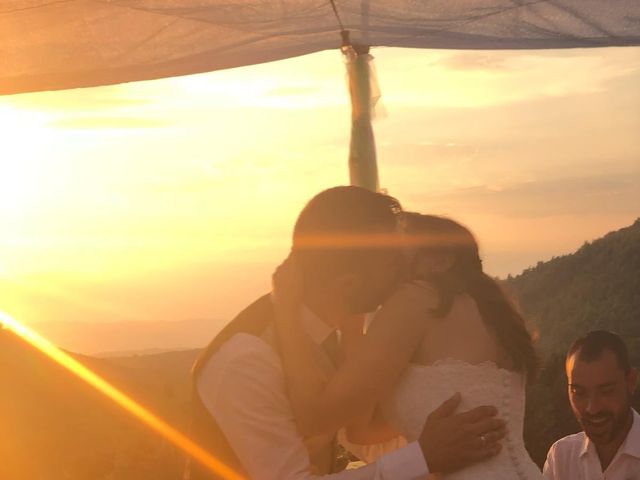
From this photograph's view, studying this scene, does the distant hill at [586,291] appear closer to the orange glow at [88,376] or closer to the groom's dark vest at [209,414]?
the orange glow at [88,376]

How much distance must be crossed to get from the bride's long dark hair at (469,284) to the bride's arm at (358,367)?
0.29 ft

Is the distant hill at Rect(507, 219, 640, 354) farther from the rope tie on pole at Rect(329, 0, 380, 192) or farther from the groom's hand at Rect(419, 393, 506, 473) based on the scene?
the groom's hand at Rect(419, 393, 506, 473)

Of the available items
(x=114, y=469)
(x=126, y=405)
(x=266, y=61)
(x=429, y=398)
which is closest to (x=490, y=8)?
(x=266, y=61)

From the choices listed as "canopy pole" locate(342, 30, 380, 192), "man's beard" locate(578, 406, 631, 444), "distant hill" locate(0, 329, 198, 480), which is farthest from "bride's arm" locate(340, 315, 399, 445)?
"distant hill" locate(0, 329, 198, 480)

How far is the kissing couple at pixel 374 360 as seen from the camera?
2.77 m

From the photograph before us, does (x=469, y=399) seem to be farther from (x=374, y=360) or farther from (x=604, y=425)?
(x=604, y=425)

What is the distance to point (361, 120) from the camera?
4.57m

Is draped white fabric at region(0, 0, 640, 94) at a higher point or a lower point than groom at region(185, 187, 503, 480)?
higher

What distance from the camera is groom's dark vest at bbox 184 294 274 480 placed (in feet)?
9.48

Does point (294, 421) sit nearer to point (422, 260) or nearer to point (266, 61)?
point (422, 260)

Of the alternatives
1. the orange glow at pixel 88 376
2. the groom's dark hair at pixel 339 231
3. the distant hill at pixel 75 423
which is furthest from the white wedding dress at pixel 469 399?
the orange glow at pixel 88 376

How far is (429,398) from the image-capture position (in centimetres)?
284

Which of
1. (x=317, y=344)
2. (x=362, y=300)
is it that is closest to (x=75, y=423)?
(x=317, y=344)

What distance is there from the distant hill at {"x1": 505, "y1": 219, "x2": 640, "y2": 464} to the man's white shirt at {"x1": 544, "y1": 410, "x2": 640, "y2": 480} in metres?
3.37
